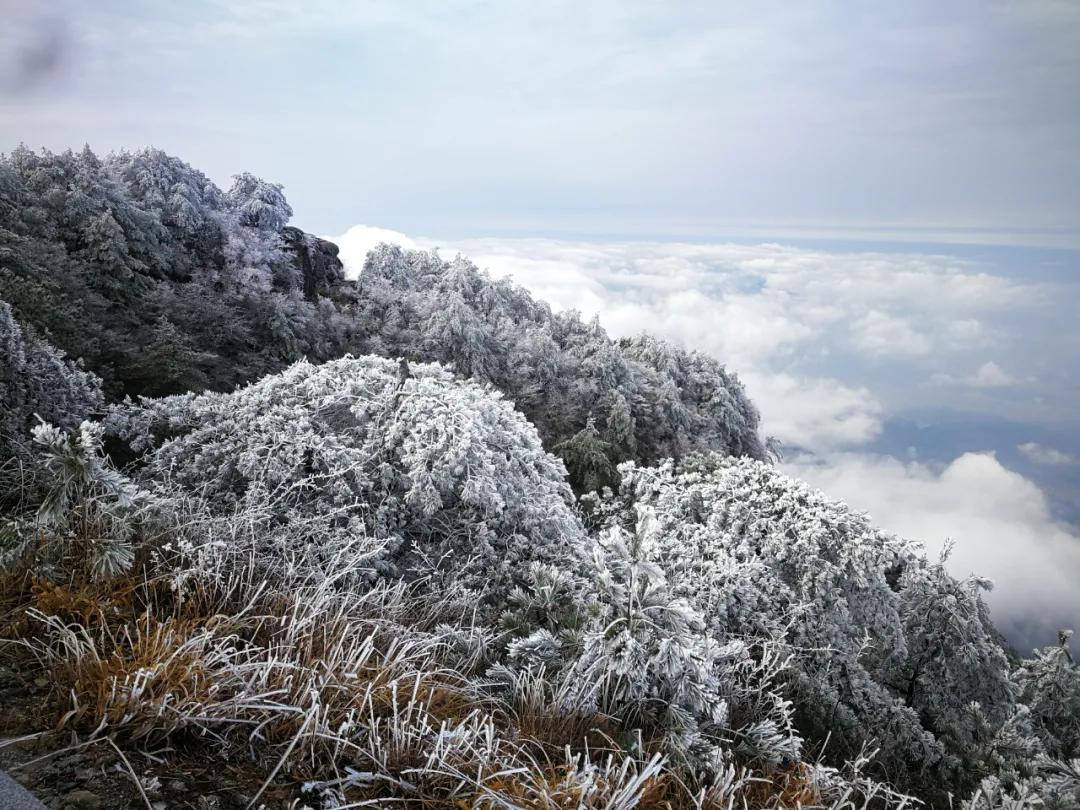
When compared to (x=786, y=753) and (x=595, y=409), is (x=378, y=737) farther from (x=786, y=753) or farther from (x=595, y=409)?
(x=595, y=409)

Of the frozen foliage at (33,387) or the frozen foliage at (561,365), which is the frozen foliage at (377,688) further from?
the frozen foliage at (561,365)

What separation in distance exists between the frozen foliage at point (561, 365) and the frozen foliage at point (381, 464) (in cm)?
806

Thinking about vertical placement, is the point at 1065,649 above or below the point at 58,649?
below

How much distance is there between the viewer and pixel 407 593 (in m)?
3.90

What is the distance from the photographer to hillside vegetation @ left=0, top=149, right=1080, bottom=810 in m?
2.02

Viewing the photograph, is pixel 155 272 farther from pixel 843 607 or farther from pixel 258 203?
pixel 843 607

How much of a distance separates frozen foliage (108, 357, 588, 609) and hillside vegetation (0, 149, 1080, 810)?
4cm

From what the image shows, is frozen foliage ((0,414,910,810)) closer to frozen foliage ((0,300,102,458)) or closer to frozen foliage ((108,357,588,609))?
frozen foliage ((108,357,588,609))

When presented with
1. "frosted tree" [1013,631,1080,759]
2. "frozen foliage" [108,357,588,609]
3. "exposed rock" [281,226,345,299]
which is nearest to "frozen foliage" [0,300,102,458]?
"frozen foliage" [108,357,588,609]

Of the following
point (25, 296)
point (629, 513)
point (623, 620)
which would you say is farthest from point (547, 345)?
point (623, 620)

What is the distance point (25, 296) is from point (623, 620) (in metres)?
11.2

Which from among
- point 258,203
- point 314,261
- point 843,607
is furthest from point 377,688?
point 314,261

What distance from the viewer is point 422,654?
274cm

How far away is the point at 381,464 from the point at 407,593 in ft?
6.39
